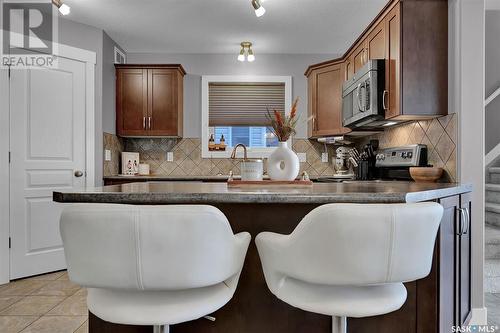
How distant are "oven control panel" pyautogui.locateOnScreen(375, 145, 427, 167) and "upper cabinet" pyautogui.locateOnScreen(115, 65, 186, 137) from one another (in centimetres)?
243

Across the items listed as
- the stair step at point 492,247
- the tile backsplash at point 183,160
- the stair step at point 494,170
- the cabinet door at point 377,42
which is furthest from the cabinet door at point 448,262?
the tile backsplash at point 183,160

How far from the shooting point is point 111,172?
4.00 m

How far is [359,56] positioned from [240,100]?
171 cm

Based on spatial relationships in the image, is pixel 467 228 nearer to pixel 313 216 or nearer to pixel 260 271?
pixel 260 271

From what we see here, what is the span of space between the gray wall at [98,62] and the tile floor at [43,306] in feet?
3.84

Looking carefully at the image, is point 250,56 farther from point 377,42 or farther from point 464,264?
point 464,264

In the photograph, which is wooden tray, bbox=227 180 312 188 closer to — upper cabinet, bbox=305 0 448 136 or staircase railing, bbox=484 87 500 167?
upper cabinet, bbox=305 0 448 136

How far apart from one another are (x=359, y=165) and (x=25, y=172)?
129 inches

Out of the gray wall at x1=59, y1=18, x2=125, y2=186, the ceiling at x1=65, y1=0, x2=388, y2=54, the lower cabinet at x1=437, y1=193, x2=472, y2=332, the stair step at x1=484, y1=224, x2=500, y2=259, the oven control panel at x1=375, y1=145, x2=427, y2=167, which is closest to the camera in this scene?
the lower cabinet at x1=437, y1=193, x2=472, y2=332

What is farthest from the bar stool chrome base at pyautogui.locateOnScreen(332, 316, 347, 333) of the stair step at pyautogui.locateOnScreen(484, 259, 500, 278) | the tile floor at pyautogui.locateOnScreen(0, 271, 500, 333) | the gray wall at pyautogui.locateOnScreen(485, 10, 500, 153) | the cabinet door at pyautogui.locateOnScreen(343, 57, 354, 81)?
the gray wall at pyautogui.locateOnScreen(485, 10, 500, 153)

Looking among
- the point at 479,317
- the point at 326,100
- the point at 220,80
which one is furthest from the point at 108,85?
the point at 479,317

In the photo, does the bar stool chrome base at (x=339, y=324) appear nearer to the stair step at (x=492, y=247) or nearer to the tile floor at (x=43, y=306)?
the tile floor at (x=43, y=306)

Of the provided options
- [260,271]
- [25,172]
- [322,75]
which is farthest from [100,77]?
[260,271]

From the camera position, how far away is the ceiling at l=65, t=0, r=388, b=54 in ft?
10.4
